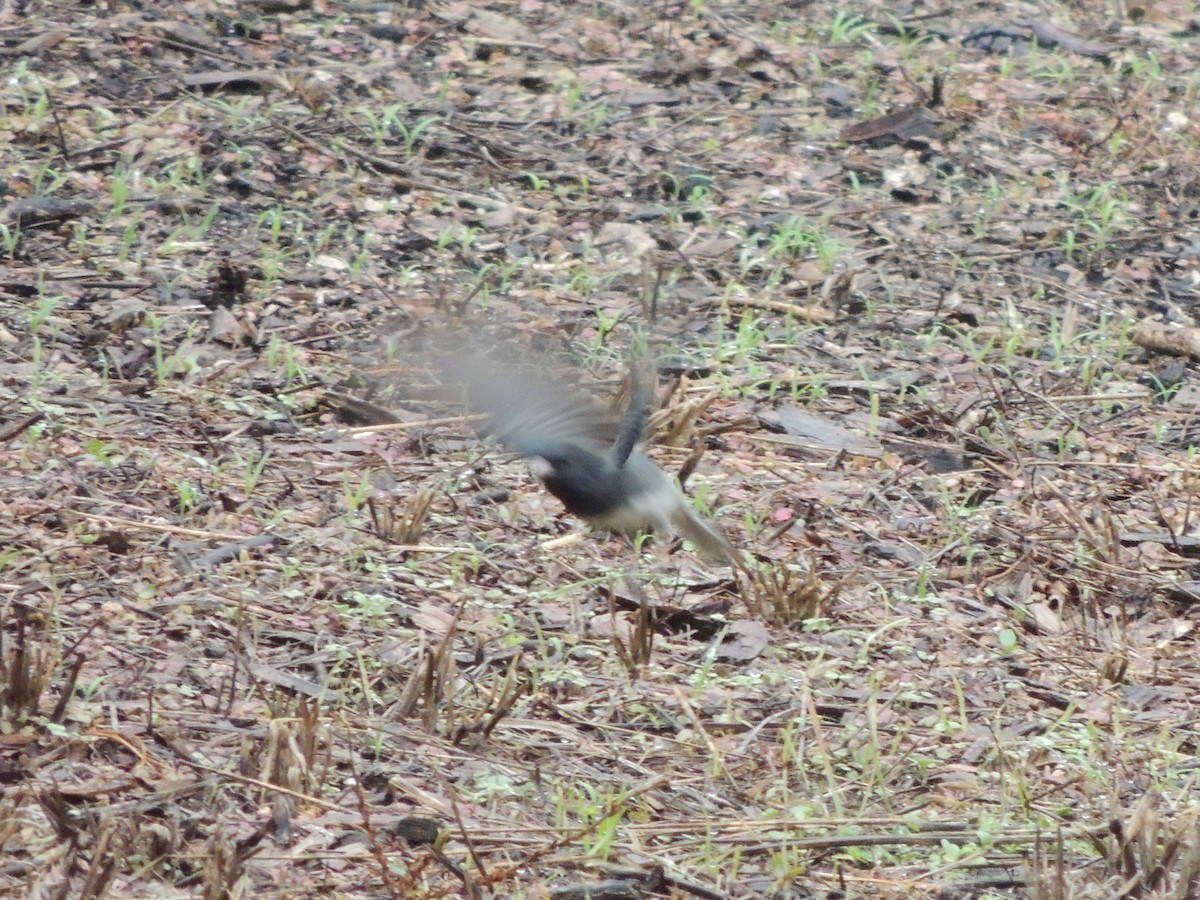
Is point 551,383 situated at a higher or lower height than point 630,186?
higher

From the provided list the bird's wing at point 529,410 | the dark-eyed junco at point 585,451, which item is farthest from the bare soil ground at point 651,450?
the bird's wing at point 529,410

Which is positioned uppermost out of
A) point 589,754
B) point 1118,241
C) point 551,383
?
point 551,383

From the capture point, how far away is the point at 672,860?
3.21 metres

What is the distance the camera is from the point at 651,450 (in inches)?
201

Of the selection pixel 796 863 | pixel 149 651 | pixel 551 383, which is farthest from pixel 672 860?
pixel 551 383

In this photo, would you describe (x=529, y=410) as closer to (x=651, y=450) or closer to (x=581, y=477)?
(x=581, y=477)

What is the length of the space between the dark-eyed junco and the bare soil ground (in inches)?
7.0

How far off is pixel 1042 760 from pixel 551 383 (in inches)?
64.5

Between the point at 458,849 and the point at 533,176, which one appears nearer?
the point at 458,849

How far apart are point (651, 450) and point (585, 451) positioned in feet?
2.92

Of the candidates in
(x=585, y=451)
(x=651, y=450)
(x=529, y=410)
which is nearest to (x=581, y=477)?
(x=585, y=451)

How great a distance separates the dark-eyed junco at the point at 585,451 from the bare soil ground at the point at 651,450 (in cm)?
18

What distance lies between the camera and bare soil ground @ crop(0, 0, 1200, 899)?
327cm

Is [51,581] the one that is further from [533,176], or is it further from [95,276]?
[533,176]
